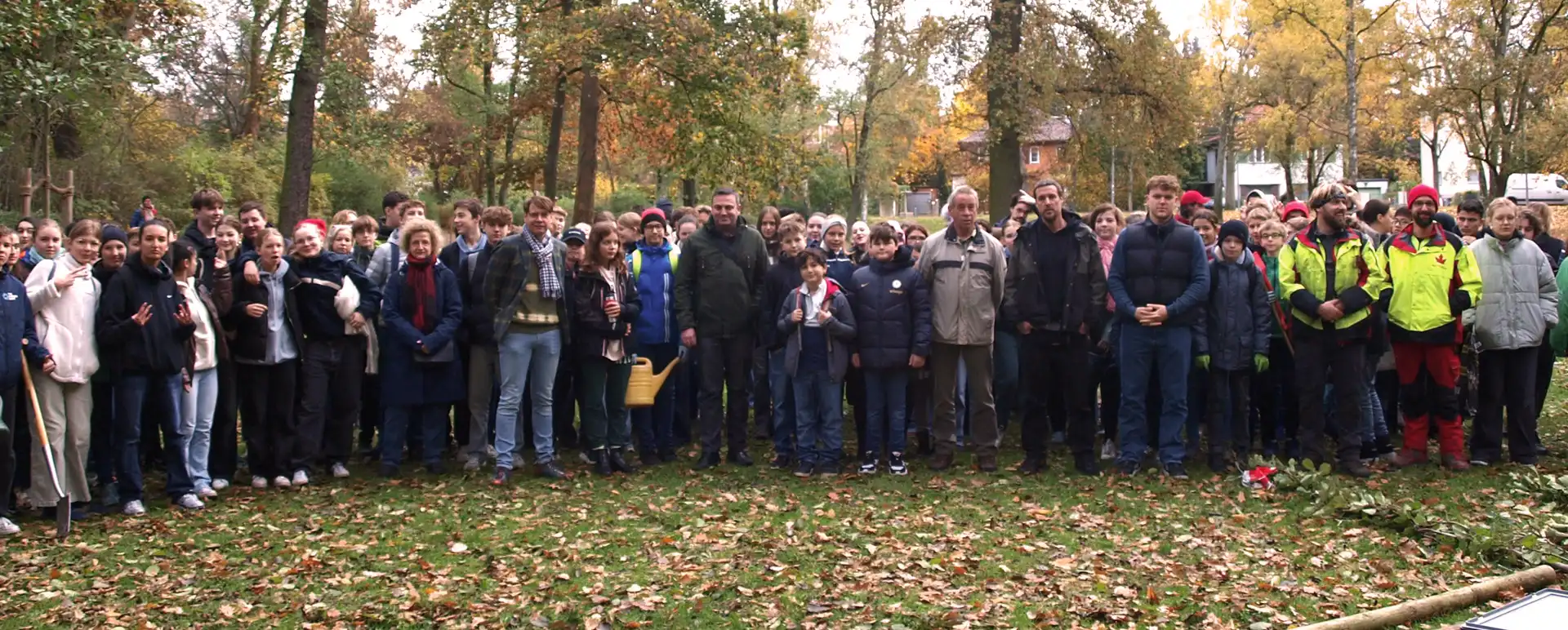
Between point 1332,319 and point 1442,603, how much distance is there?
11.5 ft

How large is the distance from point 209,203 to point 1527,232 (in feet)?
32.6

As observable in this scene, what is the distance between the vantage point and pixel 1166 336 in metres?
8.82

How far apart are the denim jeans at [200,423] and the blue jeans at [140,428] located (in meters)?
0.08

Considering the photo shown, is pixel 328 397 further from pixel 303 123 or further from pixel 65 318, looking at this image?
pixel 303 123

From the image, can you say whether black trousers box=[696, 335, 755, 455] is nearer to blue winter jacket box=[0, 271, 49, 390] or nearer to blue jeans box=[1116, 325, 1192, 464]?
blue jeans box=[1116, 325, 1192, 464]

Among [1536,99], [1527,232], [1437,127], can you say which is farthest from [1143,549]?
[1437,127]

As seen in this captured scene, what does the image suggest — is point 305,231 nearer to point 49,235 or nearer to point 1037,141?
point 49,235

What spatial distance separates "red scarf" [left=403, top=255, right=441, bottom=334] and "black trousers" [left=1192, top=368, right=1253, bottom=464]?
223 inches

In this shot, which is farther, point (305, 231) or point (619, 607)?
point (305, 231)

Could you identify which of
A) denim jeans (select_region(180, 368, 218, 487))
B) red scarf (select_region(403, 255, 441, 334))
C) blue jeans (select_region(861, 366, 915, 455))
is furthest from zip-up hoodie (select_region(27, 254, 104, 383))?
blue jeans (select_region(861, 366, 915, 455))

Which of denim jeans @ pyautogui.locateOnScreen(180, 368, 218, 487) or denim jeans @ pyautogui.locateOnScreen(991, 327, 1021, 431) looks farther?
denim jeans @ pyautogui.locateOnScreen(991, 327, 1021, 431)

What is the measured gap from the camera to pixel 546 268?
8.94 meters

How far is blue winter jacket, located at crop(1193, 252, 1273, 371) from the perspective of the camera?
8969 mm

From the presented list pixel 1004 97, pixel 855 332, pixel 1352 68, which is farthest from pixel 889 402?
pixel 1352 68
